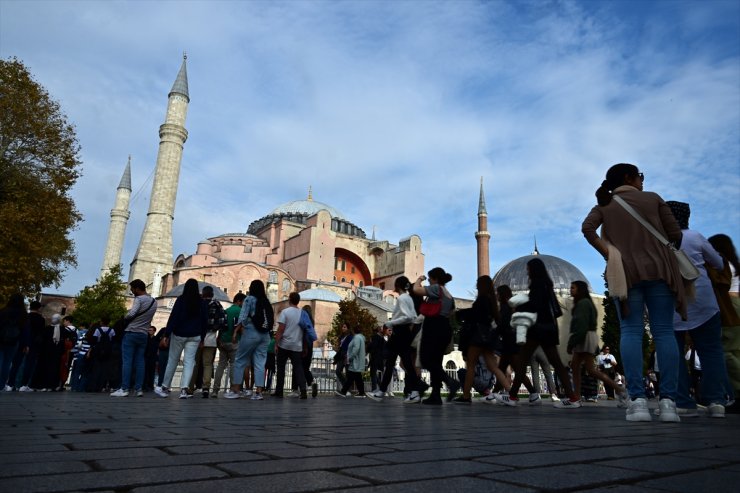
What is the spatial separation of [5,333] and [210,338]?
3.30 m

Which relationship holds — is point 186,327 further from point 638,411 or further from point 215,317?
point 638,411

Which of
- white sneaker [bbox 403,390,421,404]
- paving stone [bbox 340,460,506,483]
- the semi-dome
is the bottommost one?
paving stone [bbox 340,460,506,483]

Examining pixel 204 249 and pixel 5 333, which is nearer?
pixel 5 333

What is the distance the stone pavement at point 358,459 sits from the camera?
57.0 inches

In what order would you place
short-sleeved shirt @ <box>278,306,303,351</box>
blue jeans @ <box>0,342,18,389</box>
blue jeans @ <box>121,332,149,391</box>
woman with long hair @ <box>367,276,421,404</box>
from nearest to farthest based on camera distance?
woman with long hair @ <box>367,276,421,404</box>, blue jeans @ <box>121,332,149,391</box>, short-sleeved shirt @ <box>278,306,303,351</box>, blue jeans @ <box>0,342,18,389</box>

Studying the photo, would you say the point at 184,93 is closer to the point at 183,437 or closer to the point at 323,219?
the point at 323,219

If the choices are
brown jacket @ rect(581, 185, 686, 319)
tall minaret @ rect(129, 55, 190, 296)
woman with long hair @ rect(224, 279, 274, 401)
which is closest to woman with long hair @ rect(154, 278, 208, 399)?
woman with long hair @ rect(224, 279, 274, 401)

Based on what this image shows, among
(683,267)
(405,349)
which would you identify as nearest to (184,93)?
(405,349)

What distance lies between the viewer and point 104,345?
384 inches

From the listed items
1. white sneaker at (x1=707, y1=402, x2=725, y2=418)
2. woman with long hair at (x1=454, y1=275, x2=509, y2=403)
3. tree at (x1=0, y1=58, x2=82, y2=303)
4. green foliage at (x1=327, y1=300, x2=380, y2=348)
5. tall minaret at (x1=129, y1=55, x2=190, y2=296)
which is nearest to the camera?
white sneaker at (x1=707, y1=402, x2=725, y2=418)

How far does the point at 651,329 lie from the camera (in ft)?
12.9

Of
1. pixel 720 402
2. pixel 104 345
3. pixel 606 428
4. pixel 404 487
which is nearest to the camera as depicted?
pixel 404 487

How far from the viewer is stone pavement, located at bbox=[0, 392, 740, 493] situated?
1.45 meters

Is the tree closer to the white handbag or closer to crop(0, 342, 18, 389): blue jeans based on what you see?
crop(0, 342, 18, 389): blue jeans
